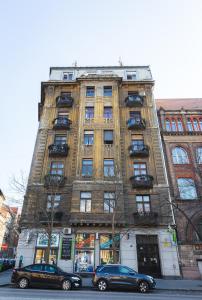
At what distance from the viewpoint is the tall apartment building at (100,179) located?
21547 millimetres

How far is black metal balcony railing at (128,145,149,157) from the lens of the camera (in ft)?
86.5

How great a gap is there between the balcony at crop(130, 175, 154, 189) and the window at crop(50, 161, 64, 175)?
28.6 ft

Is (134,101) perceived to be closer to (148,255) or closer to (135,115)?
(135,115)

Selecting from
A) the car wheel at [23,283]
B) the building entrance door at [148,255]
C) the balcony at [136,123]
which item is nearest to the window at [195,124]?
the balcony at [136,123]

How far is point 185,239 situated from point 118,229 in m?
7.11

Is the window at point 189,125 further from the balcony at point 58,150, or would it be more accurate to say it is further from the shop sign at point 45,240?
the shop sign at point 45,240

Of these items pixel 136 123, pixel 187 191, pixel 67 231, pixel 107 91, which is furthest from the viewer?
pixel 107 91

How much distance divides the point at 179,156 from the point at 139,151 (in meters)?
5.74

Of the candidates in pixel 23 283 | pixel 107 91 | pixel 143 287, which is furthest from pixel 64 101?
pixel 143 287

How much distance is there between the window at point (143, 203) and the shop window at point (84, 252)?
5.83 metres

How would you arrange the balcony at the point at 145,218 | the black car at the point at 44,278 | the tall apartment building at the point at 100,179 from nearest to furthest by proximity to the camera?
the black car at the point at 44,278 → the tall apartment building at the point at 100,179 → the balcony at the point at 145,218

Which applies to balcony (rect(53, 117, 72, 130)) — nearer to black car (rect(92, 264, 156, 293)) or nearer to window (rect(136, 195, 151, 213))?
window (rect(136, 195, 151, 213))

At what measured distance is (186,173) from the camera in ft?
87.1

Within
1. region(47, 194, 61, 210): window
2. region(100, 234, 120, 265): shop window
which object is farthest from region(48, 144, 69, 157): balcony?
region(100, 234, 120, 265): shop window
